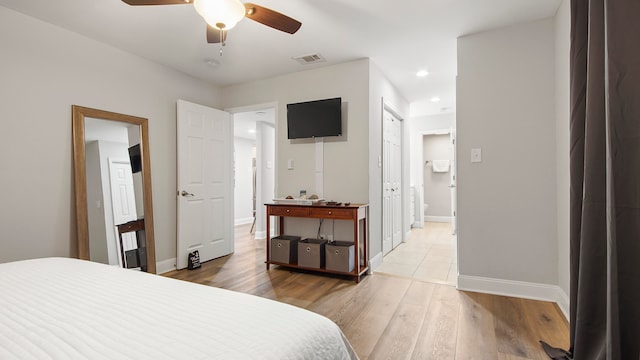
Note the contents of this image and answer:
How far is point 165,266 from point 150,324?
3.05 m

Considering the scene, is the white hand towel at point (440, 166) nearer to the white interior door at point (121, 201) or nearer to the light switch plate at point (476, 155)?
the light switch plate at point (476, 155)

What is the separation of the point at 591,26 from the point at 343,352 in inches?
70.6

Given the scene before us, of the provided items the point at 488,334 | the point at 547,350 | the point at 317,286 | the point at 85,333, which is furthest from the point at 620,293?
the point at 317,286

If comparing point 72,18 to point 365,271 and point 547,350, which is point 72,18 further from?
point 547,350

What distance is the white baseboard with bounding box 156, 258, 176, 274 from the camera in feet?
11.4

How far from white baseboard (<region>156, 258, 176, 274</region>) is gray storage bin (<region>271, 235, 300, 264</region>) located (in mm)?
1215

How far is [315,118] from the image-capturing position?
11.7ft

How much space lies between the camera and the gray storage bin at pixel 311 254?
10.7ft

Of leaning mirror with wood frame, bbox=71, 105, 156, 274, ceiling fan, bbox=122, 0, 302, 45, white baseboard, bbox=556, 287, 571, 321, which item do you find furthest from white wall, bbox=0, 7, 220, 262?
white baseboard, bbox=556, 287, 571, 321

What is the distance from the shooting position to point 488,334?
6.70 feet

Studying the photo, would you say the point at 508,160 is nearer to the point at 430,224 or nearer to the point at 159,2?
the point at 159,2

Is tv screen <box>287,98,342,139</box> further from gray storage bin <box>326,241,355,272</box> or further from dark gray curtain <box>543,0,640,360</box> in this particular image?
dark gray curtain <box>543,0,640,360</box>

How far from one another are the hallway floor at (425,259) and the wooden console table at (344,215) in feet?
1.27

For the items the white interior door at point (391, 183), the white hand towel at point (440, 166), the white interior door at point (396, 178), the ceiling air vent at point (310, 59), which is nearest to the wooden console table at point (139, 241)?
the ceiling air vent at point (310, 59)
